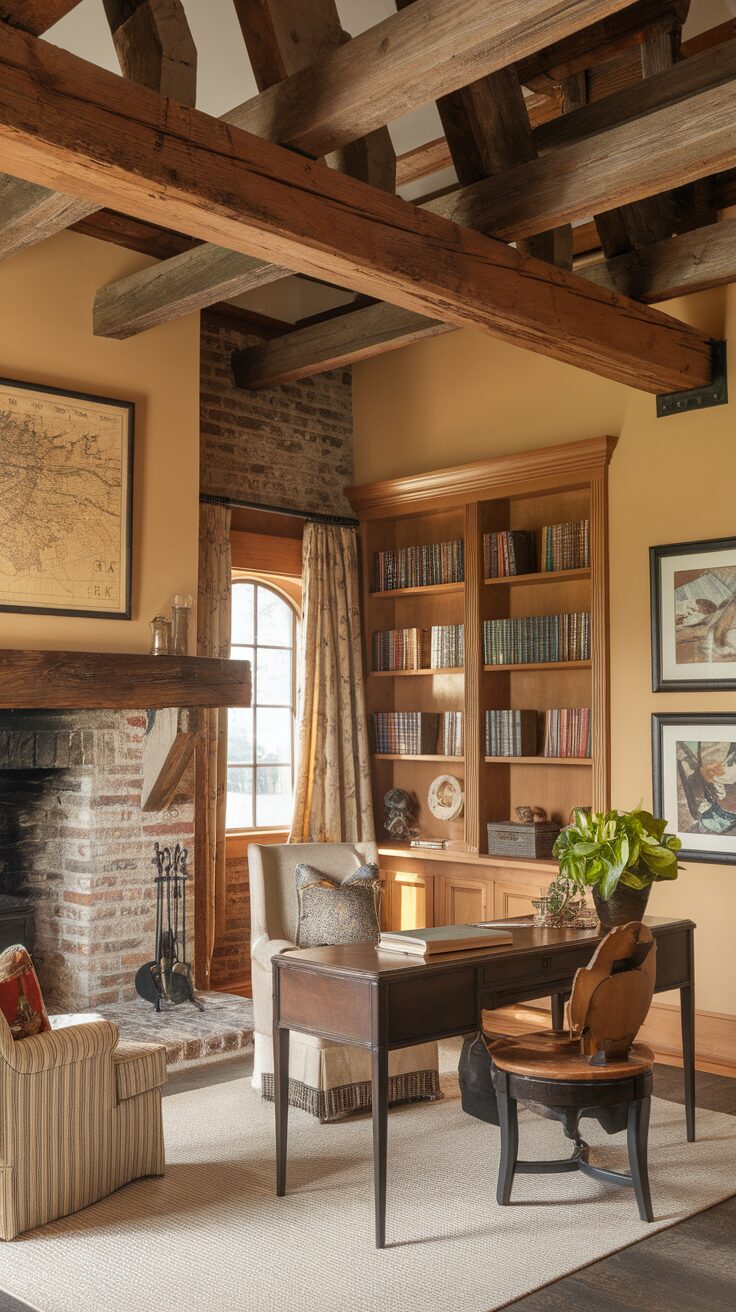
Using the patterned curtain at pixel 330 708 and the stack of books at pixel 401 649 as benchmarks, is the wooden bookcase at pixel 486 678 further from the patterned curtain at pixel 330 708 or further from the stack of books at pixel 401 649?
the patterned curtain at pixel 330 708

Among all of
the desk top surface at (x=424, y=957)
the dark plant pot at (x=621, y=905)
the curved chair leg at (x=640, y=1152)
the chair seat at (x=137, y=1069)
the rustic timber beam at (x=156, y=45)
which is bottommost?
the curved chair leg at (x=640, y=1152)

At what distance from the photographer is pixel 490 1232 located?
11.7 ft

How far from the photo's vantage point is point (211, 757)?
635 centimetres

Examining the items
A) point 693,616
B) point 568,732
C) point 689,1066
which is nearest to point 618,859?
point 689,1066

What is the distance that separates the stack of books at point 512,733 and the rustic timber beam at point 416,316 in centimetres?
196

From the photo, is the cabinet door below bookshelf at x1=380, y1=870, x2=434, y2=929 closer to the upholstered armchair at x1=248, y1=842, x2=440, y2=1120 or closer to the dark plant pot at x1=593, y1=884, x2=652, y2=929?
the upholstered armchair at x1=248, y1=842, x2=440, y2=1120

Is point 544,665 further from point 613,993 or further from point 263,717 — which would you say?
point 613,993

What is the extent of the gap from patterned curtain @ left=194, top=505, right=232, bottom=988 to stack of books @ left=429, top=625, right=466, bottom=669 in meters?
1.16

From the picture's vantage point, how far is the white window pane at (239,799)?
689 cm

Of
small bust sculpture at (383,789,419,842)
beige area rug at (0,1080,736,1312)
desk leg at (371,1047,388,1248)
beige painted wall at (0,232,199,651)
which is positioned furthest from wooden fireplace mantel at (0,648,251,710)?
desk leg at (371,1047,388,1248)

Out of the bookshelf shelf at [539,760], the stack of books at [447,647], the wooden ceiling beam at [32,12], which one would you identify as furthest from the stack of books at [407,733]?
the wooden ceiling beam at [32,12]

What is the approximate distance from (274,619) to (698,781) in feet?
9.08

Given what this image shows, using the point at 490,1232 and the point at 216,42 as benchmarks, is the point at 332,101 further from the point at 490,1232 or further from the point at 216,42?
the point at 490,1232

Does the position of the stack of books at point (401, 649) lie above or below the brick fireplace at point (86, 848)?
above
